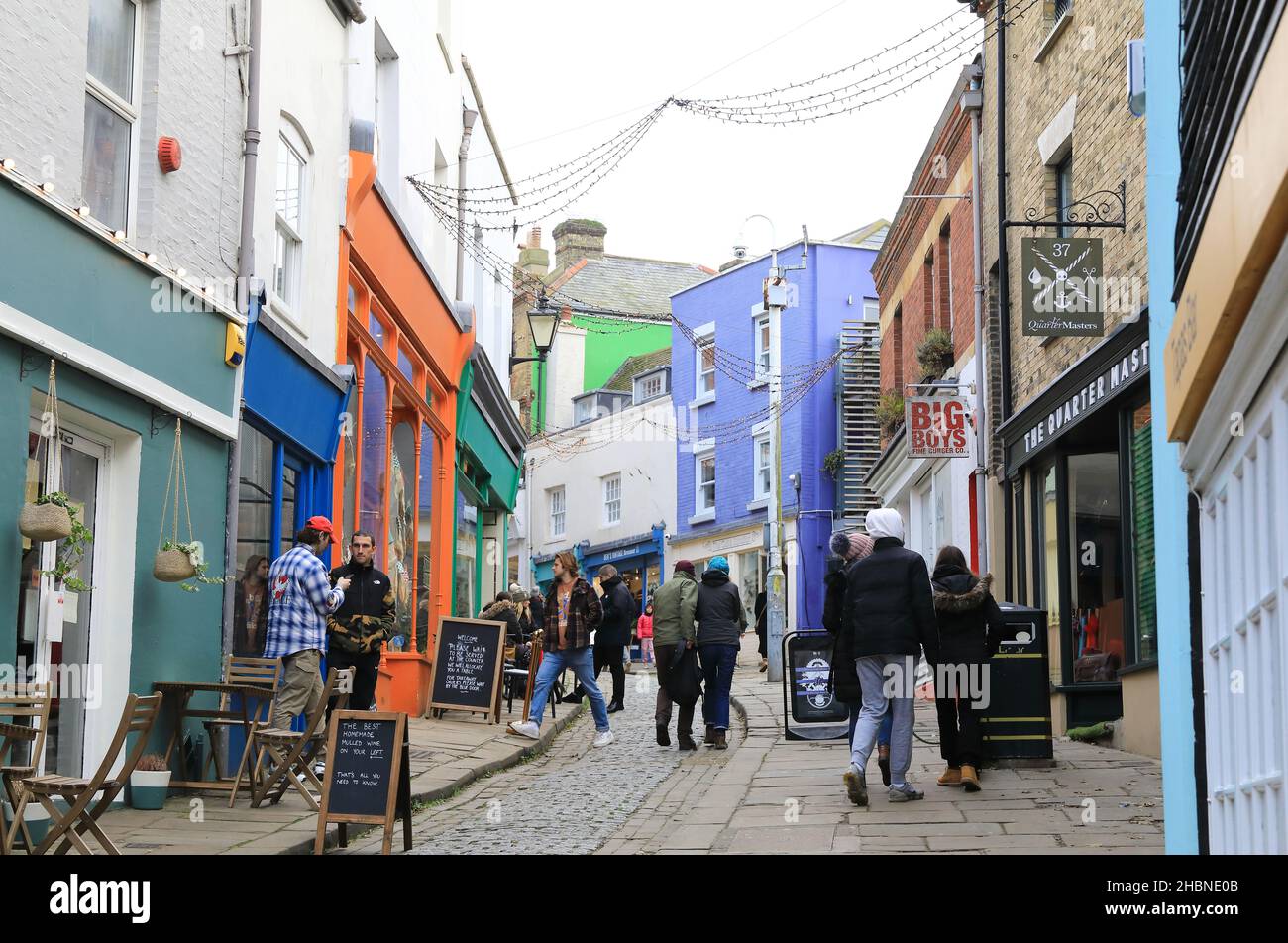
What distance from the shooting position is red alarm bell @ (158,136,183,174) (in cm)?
1037

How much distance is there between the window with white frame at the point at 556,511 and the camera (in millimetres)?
44747

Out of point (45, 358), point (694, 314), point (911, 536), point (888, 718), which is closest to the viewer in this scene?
point (45, 358)

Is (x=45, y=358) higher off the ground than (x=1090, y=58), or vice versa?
(x=1090, y=58)

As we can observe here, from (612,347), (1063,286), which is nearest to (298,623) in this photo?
(1063,286)

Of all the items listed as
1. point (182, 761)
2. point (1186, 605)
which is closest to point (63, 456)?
point (182, 761)

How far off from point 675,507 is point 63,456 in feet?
104

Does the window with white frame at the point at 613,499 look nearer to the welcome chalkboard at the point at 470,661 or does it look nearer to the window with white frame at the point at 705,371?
the window with white frame at the point at 705,371

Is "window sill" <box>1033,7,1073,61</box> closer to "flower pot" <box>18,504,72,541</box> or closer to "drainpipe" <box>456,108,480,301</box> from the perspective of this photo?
Answer: "drainpipe" <box>456,108,480,301</box>

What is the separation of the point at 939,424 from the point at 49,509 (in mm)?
12143

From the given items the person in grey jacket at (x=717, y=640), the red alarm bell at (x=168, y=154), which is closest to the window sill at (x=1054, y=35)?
the person in grey jacket at (x=717, y=640)

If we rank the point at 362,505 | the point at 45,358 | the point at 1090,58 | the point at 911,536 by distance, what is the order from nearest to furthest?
the point at 45,358
the point at 1090,58
the point at 362,505
the point at 911,536

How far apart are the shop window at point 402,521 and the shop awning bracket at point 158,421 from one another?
6482 mm

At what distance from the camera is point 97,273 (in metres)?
9.26
